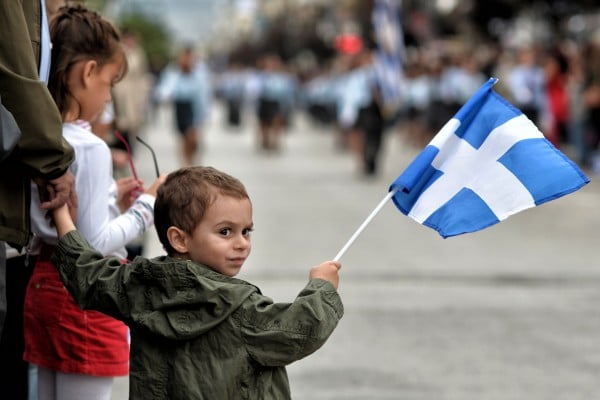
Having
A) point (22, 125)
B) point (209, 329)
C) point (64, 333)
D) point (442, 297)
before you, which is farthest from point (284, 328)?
point (442, 297)

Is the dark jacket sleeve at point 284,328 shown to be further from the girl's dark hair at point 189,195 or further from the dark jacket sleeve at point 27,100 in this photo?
the dark jacket sleeve at point 27,100

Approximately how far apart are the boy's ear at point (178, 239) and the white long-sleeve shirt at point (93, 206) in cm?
55

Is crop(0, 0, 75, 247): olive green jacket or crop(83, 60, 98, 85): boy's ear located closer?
crop(0, 0, 75, 247): olive green jacket

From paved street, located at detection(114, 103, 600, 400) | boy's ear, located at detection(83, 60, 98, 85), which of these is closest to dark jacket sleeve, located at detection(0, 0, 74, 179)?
boy's ear, located at detection(83, 60, 98, 85)

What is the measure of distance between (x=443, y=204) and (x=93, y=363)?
3.69 ft

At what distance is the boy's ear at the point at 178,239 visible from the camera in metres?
3.32

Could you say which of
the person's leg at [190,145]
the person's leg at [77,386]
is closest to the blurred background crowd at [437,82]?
the person's leg at [190,145]

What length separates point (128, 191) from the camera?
421cm

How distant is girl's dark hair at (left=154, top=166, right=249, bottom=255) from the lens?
330cm

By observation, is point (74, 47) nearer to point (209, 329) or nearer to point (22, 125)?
point (22, 125)

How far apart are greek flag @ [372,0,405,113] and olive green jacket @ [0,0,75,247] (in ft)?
52.8

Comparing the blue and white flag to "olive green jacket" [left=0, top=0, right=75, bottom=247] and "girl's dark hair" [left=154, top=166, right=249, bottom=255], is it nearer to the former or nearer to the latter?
"girl's dark hair" [left=154, top=166, right=249, bottom=255]

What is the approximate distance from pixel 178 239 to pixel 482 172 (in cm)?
93

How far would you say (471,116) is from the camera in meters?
3.81
